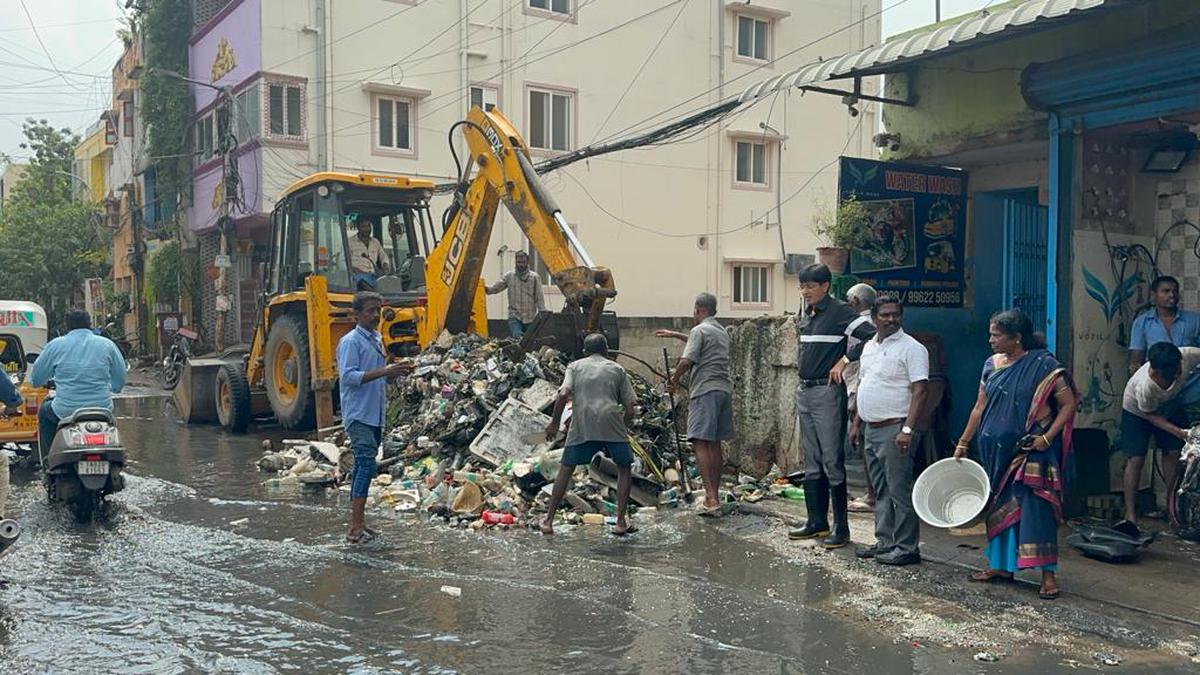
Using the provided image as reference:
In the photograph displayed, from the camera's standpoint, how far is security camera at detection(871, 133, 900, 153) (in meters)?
9.41

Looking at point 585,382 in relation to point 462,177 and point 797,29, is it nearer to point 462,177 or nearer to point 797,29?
point 462,177

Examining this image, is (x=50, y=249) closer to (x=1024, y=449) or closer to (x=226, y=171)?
(x=226, y=171)

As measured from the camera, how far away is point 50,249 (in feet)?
121

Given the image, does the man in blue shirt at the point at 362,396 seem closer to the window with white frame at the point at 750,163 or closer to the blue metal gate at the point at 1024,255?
the blue metal gate at the point at 1024,255

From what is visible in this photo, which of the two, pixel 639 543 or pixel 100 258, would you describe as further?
pixel 100 258

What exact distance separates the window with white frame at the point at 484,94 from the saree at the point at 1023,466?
1772 cm

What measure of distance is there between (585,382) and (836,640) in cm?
308

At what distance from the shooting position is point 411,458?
10078mm

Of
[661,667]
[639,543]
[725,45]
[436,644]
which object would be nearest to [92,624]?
[436,644]

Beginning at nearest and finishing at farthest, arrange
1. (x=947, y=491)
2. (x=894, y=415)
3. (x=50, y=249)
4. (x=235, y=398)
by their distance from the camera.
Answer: (x=947, y=491) < (x=894, y=415) < (x=235, y=398) < (x=50, y=249)

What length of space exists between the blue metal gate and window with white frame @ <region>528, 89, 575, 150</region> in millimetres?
15229

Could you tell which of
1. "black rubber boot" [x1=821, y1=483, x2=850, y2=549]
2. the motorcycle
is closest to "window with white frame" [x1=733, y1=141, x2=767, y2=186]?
the motorcycle

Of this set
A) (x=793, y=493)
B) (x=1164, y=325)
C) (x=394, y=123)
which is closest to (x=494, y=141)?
(x=793, y=493)

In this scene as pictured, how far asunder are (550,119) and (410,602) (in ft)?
61.1
